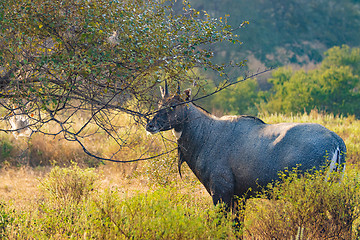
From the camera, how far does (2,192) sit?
33.9 ft

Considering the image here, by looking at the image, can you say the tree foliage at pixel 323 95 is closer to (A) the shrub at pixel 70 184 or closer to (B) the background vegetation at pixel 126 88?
(A) the shrub at pixel 70 184

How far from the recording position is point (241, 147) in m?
6.42

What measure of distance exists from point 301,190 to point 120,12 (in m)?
3.29

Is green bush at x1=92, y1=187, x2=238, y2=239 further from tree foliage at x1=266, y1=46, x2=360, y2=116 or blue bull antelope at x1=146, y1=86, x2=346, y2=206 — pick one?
tree foliage at x1=266, y1=46, x2=360, y2=116

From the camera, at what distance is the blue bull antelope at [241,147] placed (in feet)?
19.2

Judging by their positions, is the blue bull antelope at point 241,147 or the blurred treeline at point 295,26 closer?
the blue bull antelope at point 241,147

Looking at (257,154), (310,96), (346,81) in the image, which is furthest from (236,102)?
(257,154)

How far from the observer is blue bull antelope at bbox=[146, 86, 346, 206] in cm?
584

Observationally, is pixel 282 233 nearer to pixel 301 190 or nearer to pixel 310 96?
pixel 301 190

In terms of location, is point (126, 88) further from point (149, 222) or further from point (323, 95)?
point (323, 95)

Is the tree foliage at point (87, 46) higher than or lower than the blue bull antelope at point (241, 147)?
higher

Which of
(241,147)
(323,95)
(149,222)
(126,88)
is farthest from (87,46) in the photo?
(323,95)

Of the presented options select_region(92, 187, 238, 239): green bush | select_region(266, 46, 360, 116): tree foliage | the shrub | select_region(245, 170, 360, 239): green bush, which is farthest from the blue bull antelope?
select_region(266, 46, 360, 116): tree foliage

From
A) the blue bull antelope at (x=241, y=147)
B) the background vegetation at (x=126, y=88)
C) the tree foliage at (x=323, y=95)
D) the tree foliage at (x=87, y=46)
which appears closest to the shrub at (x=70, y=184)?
the background vegetation at (x=126, y=88)
